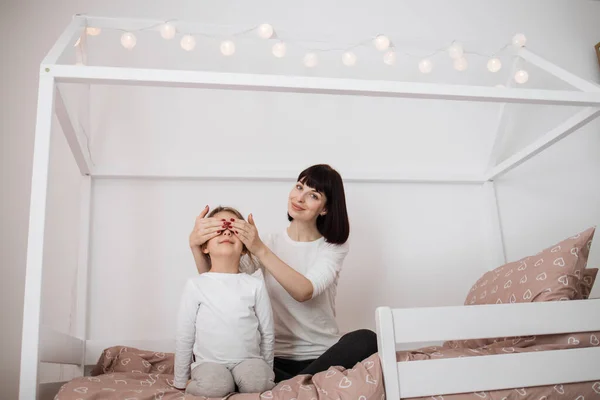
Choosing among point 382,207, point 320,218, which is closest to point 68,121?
point 320,218

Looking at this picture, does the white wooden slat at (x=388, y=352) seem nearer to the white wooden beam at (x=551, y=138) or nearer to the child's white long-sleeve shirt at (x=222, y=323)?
the child's white long-sleeve shirt at (x=222, y=323)

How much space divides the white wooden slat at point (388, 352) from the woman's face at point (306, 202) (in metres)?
0.53

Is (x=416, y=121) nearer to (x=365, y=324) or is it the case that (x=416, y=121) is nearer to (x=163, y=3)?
(x=365, y=324)

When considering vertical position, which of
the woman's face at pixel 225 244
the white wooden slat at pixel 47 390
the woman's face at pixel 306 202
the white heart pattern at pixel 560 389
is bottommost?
the white heart pattern at pixel 560 389

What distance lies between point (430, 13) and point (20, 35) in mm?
1742

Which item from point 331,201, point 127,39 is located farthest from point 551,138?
point 127,39

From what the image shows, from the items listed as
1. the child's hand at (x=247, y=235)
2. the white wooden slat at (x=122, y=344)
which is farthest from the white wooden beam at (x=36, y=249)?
the white wooden slat at (x=122, y=344)

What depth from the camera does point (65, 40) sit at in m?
1.36

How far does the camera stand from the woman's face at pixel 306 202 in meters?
1.54

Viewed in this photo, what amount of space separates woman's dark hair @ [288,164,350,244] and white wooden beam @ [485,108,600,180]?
2.42ft

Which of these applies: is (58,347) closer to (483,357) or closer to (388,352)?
(388,352)

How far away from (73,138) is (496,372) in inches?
51.4

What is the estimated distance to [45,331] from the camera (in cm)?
112

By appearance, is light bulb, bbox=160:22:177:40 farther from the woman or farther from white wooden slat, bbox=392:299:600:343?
white wooden slat, bbox=392:299:600:343
